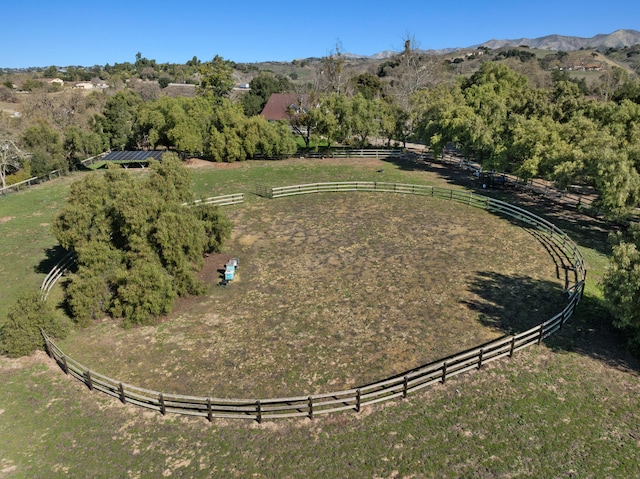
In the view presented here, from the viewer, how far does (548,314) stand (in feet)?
59.8

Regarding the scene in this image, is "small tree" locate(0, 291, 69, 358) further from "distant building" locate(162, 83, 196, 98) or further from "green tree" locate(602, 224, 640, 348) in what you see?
"distant building" locate(162, 83, 196, 98)

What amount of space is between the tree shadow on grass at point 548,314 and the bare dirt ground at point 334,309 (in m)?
0.09

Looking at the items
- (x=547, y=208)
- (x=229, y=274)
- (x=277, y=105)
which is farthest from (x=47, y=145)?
(x=547, y=208)

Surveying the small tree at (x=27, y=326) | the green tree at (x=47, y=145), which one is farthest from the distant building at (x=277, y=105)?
the small tree at (x=27, y=326)

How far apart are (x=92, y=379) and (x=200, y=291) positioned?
6.54 meters

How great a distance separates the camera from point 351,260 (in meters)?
23.6

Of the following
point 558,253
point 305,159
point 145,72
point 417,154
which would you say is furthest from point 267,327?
point 145,72

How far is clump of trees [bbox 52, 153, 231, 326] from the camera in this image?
1809 cm

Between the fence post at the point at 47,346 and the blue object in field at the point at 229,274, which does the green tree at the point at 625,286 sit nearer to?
the blue object in field at the point at 229,274

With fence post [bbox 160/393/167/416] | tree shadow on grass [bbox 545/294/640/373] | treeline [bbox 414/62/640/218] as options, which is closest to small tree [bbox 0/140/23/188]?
fence post [bbox 160/393/167/416]

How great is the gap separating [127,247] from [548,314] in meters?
19.9

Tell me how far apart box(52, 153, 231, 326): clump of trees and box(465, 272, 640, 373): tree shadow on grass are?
14013mm

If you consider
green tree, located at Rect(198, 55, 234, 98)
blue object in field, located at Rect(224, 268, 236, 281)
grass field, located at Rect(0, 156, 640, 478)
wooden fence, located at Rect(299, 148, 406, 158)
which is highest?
green tree, located at Rect(198, 55, 234, 98)

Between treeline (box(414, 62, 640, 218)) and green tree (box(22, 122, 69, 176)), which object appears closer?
treeline (box(414, 62, 640, 218))
